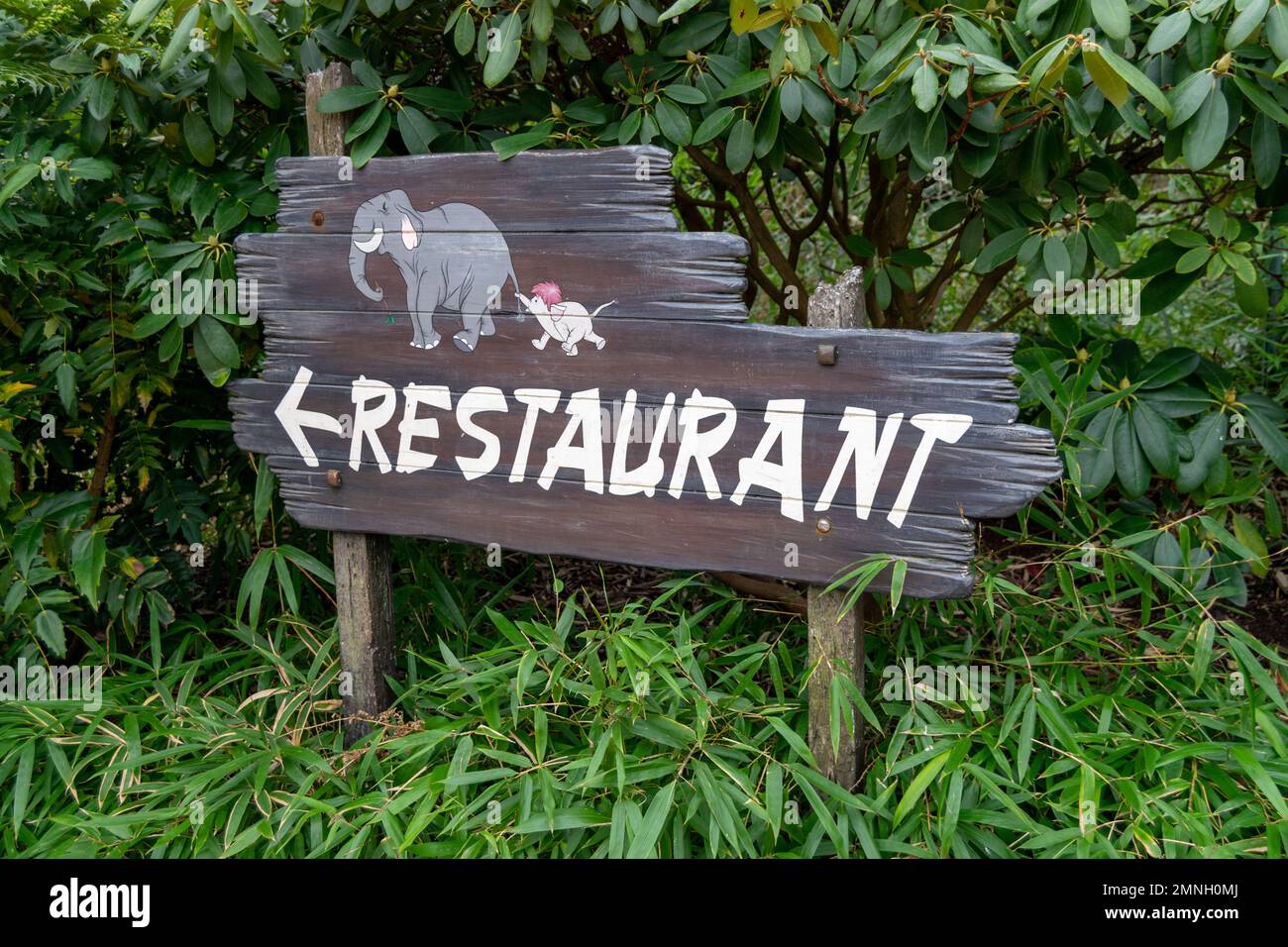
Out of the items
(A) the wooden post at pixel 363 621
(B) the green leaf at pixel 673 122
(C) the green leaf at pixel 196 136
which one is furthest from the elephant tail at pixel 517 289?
(C) the green leaf at pixel 196 136

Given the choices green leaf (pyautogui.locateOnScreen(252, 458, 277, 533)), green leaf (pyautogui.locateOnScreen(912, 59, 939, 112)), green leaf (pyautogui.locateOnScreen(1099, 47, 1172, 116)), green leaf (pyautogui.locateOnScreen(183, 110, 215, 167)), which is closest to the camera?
green leaf (pyautogui.locateOnScreen(1099, 47, 1172, 116))

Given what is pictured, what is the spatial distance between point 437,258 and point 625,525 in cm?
73

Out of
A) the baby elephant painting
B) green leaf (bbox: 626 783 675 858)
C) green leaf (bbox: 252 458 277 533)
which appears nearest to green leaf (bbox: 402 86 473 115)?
the baby elephant painting

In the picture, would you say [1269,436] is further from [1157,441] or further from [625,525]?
[625,525]

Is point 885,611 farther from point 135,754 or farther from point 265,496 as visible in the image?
point 135,754

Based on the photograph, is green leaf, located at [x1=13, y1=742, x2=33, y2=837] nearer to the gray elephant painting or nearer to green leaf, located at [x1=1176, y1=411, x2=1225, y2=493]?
the gray elephant painting

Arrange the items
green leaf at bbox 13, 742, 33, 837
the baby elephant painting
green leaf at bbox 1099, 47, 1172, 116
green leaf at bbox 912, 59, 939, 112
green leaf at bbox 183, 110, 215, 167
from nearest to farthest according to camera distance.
A: green leaf at bbox 1099, 47, 1172, 116 → green leaf at bbox 912, 59, 939, 112 → the baby elephant painting → green leaf at bbox 13, 742, 33, 837 → green leaf at bbox 183, 110, 215, 167

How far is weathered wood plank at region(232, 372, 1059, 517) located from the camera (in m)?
1.86

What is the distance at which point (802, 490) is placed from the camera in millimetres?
2020

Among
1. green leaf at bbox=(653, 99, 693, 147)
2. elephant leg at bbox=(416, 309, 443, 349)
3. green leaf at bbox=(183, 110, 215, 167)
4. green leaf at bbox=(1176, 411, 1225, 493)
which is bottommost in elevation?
green leaf at bbox=(1176, 411, 1225, 493)

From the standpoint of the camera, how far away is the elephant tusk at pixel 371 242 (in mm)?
2340

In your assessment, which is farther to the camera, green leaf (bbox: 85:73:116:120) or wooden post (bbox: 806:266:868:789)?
green leaf (bbox: 85:73:116:120)

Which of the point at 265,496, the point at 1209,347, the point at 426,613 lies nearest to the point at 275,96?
the point at 265,496
